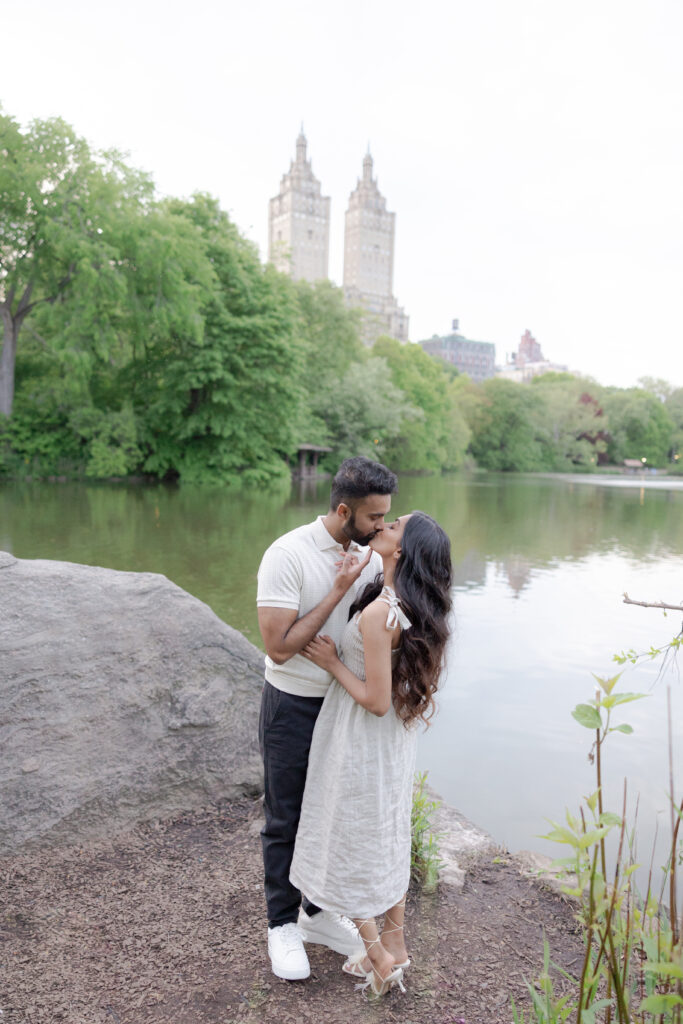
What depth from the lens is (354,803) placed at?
7.38 feet

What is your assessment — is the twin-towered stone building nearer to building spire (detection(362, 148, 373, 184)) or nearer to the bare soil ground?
building spire (detection(362, 148, 373, 184))

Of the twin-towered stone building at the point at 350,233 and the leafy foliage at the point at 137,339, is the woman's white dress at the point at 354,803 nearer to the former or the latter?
the leafy foliage at the point at 137,339

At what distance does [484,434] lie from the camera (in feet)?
219

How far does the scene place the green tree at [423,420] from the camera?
49.2 m

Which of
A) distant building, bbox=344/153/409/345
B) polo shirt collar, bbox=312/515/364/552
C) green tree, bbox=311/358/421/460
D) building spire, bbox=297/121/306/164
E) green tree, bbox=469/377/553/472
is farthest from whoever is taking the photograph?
distant building, bbox=344/153/409/345

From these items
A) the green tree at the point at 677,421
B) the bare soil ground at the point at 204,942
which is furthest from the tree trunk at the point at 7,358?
the green tree at the point at 677,421

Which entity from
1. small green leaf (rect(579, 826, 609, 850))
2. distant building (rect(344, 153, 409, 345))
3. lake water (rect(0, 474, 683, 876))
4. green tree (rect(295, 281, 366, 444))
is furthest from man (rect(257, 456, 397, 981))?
distant building (rect(344, 153, 409, 345))

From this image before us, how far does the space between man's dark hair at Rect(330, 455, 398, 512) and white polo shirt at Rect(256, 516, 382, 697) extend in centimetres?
16

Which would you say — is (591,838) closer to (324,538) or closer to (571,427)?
(324,538)

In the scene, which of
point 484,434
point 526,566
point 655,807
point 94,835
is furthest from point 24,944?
point 484,434

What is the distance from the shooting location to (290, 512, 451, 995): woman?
85.4 inches

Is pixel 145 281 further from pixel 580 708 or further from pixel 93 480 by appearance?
pixel 580 708

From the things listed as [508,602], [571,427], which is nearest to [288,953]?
[508,602]

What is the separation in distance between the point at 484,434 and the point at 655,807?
2500 inches
